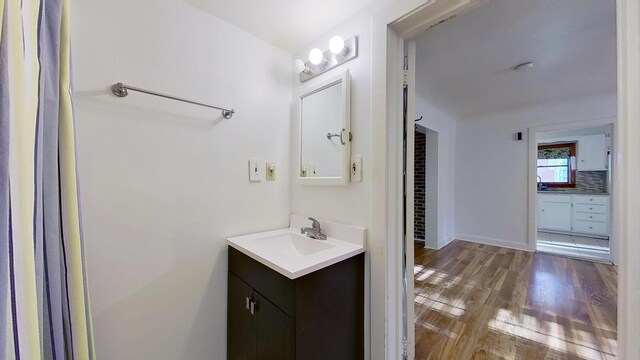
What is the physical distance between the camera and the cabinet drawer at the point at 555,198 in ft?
15.3

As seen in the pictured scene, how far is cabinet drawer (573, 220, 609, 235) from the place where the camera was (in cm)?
420

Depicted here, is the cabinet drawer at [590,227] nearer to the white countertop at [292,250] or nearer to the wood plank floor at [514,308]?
the wood plank floor at [514,308]

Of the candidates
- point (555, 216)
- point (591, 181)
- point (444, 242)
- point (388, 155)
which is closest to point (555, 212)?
point (555, 216)

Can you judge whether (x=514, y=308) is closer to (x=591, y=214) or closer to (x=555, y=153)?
(x=591, y=214)

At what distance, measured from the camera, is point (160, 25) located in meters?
1.11

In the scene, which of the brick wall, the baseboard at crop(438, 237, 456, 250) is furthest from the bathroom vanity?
the brick wall

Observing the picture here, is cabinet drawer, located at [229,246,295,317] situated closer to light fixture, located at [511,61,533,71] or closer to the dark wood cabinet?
the dark wood cabinet

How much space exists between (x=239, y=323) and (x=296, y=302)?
0.56m

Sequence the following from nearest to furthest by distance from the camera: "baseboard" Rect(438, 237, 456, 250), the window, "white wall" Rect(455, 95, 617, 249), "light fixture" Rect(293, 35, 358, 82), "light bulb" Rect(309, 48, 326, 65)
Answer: "light fixture" Rect(293, 35, 358, 82)
"light bulb" Rect(309, 48, 326, 65)
"white wall" Rect(455, 95, 617, 249)
"baseboard" Rect(438, 237, 456, 250)
the window

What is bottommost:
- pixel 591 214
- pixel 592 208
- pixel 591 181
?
pixel 591 214

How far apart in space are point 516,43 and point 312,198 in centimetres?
198

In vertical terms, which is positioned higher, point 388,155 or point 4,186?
point 388,155

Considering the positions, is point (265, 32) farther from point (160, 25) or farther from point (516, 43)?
→ point (516, 43)

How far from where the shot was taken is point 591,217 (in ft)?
14.3
